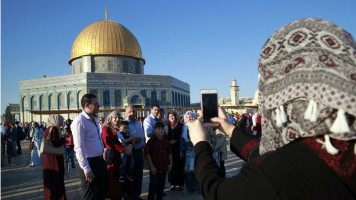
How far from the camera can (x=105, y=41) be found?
3112cm

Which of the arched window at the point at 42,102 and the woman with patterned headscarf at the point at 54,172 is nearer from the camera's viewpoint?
the woman with patterned headscarf at the point at 54,172

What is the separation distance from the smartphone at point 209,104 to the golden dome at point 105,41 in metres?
30.6

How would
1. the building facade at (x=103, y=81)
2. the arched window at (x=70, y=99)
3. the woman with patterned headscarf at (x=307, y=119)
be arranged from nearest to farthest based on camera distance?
1. the woman with patterned headscarf at (x=307, y=119)
2. the building facade at (x=103, y=81)
3. the arched window at (x=70, y=99)

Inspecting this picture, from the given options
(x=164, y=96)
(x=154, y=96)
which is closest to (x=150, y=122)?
(x=154, y=96)

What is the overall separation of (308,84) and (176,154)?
5085mm

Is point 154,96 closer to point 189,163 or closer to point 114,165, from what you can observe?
point 189,163

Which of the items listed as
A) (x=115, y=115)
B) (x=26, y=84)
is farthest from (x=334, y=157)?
(x=26, y=84)

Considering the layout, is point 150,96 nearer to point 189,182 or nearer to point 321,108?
point 189,182

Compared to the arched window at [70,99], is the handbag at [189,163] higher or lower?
lower

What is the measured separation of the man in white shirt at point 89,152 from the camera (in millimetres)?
3278

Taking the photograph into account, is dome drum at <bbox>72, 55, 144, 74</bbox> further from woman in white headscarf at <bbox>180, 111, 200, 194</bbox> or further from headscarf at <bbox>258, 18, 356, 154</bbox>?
headscarf at <bbox>258, 18, 356, 154</bbox>

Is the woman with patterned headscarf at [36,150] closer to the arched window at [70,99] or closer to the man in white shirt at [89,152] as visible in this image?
the man in white shirt at [89,152]

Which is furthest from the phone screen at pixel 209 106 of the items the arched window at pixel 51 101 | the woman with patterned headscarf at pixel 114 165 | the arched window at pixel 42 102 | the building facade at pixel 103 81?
the arched window at pixel 42 102

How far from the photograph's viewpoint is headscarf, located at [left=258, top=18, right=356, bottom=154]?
0.83m
